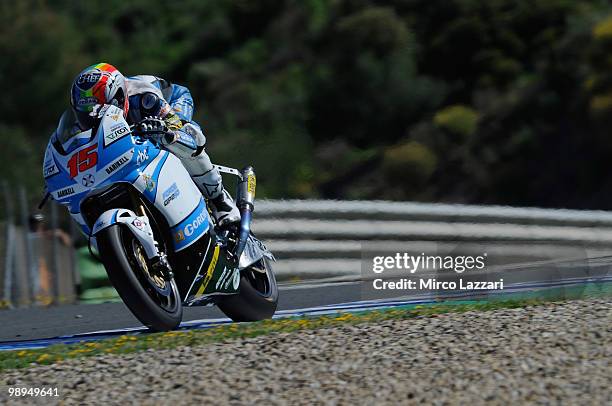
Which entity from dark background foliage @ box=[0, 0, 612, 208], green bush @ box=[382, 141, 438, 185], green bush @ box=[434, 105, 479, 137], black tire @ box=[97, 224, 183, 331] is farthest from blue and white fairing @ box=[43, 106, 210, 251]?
green bush @ box=[434, 105, 479, 137]

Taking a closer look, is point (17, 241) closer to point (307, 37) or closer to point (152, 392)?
point (152, 392)

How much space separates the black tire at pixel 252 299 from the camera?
779 centimetres

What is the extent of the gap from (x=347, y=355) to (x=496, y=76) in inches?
1176

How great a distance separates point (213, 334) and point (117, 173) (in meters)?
1.06

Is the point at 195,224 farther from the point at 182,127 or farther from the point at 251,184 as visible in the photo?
the point at 251,184

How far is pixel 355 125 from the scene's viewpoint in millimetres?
36406

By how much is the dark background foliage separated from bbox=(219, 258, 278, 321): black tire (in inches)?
199

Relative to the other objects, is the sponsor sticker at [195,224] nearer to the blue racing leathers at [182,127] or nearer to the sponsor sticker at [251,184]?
the blue racing leathers at [182,127]

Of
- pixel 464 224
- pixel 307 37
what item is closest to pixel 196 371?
pixel 464 224

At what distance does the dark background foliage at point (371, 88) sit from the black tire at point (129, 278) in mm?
6213

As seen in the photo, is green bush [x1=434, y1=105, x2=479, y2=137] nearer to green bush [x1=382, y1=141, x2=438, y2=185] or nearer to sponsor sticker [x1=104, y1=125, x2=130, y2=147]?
green bush [x1=382, y1=141, x2=438, y2=185]

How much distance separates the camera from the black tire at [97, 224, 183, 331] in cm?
668

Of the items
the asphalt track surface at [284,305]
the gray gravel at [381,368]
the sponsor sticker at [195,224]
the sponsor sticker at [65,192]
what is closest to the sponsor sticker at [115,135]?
the sponsor sticker at [65,192]

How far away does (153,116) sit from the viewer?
7.40m
